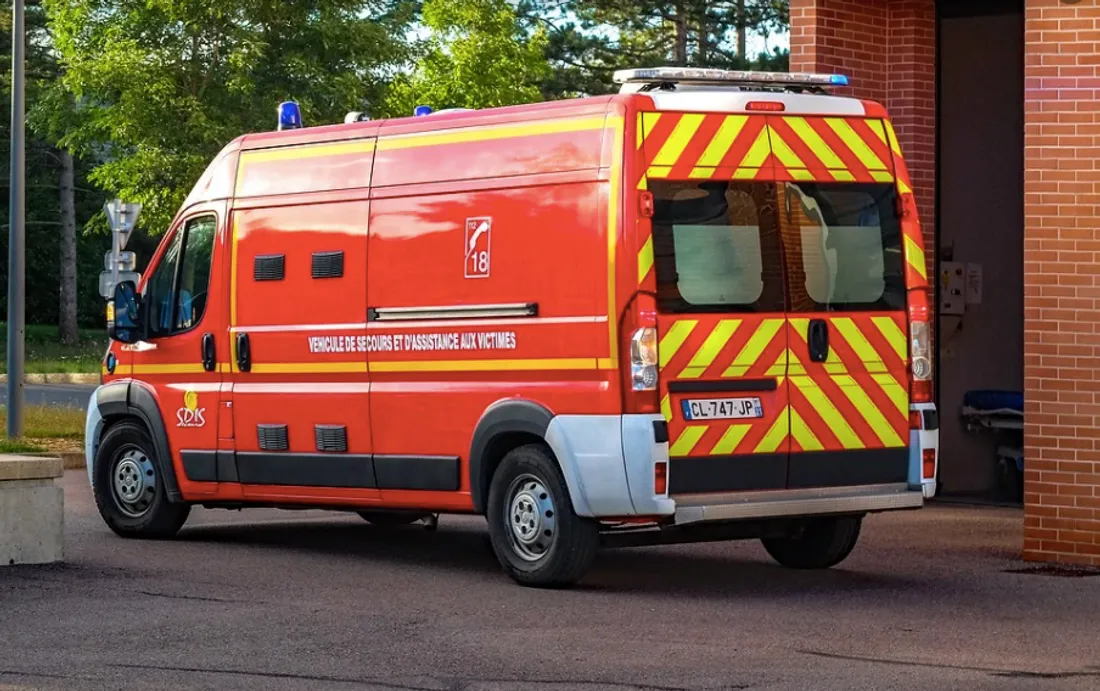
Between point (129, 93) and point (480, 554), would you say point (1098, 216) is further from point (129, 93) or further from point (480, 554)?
point (129, 93)

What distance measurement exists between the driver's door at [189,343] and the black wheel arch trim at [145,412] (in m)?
0.04

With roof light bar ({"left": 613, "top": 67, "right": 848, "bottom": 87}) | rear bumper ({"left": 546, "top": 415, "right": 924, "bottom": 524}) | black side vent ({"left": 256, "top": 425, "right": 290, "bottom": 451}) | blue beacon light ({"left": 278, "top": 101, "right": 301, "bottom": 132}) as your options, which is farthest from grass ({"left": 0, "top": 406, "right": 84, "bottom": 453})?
roof light bar ({"left": 613, "top": 67, "right": 848, "bottom": 87})

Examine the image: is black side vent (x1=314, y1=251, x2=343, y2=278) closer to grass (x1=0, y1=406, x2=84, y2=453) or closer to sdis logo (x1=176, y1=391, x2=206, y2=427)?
sdis logo (x1=176, y1=391, x2=206, y2=427)

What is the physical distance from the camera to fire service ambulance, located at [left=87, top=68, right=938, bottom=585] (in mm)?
10906

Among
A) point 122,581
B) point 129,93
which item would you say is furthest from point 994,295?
point 129,93

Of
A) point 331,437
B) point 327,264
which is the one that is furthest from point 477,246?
point 331,437

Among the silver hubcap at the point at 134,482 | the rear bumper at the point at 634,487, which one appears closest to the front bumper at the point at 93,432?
the silver hubcap at the point at 134,482

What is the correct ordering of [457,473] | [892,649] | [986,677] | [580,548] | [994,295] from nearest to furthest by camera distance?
[986,677] → [892,649] → [580,548] → [457,473] → [994,295]

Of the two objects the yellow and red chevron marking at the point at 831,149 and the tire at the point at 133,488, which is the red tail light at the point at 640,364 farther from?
the tire at the point at 133,488

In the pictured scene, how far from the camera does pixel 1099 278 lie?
41.2ft

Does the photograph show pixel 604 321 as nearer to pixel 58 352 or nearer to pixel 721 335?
pixel 721 335

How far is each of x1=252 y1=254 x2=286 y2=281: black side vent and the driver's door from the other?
1.21 feet

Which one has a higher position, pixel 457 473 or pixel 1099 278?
pixel 1099 278

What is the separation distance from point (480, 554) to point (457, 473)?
1.51 m
